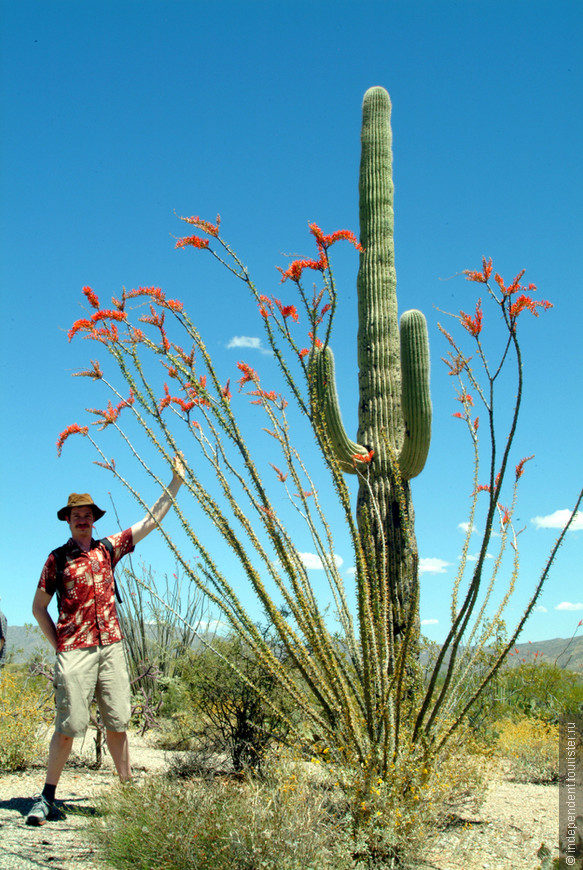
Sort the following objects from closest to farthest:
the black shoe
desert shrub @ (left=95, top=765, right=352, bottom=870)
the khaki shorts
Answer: desert shrub @ (left=95, top=765, right=352, bottom=870) < the black shoe < the khaki shorts

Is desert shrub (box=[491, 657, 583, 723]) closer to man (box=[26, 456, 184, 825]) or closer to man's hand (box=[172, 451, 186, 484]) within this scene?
man (box=[26, 456, 184, 825])

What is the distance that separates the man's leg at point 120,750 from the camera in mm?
3951

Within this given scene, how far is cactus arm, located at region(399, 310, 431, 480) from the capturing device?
20.7 ft

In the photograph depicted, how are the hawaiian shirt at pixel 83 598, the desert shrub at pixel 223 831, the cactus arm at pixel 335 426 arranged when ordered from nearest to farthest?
the desert shrub at pixel 223 831, the hawaiian shirt at pixel 83 598, the cactus arm at pixel 335 426

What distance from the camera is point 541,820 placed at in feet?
13.3

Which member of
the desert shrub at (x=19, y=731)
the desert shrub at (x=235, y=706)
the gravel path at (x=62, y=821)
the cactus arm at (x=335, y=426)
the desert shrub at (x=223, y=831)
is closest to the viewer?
the desert shrub at (x=223, y=831)

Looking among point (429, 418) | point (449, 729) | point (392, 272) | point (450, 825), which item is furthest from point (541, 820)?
point (392, 272)

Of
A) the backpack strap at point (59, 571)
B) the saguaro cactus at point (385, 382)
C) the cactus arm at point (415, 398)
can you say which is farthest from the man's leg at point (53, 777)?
the cactus arm at point (415, 398)

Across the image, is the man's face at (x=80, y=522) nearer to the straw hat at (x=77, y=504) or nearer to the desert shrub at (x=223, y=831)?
the straw hat at (x=77, y=504)

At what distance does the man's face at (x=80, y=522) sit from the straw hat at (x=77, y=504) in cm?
3

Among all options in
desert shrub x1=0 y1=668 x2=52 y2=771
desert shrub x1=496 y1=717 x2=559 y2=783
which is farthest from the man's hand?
desert shrub x1=496 y1=717 x2=559 y2=783

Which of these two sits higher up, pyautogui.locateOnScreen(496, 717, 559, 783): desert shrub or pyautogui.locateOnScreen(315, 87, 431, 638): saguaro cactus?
pyautogui.locateOnScreen(315, 87, 431, 638): saguaro cactus

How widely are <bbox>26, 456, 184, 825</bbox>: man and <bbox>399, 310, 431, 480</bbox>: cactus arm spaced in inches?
110

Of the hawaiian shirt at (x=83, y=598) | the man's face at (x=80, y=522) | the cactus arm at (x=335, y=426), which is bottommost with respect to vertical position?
the hawaiian shirt at (x=83, y=598)
